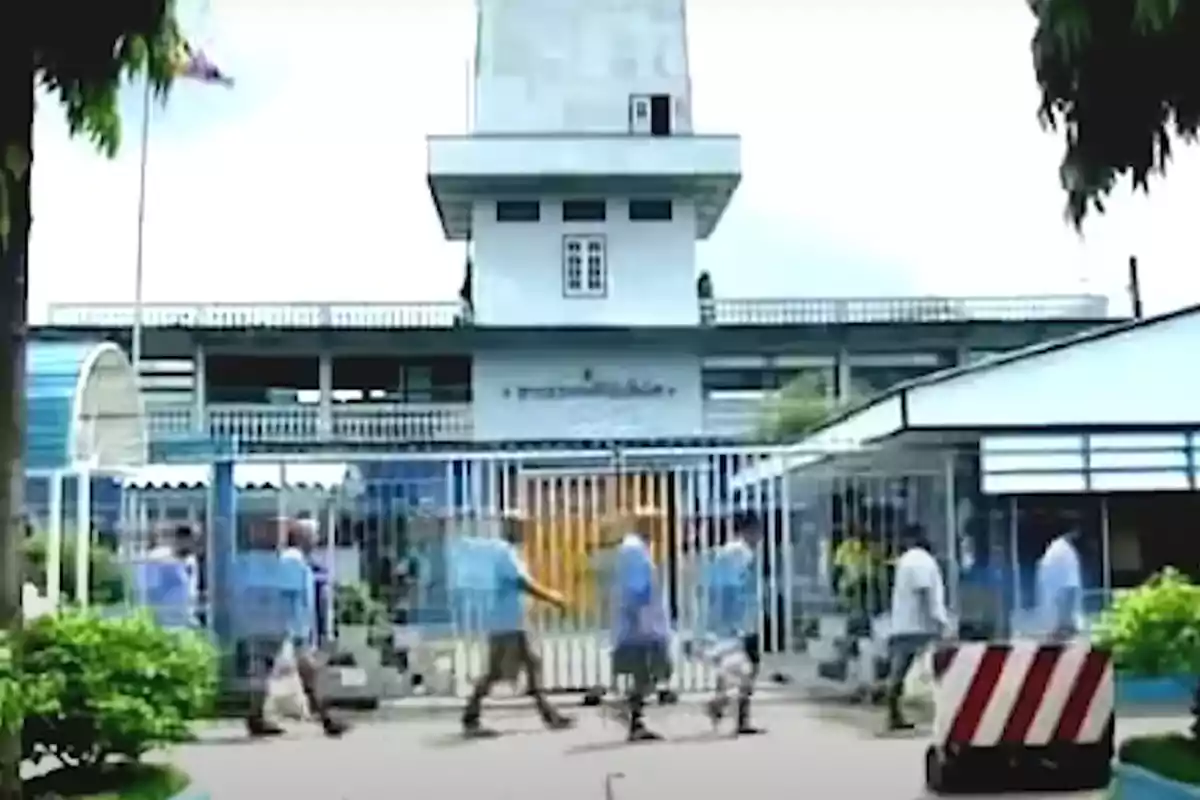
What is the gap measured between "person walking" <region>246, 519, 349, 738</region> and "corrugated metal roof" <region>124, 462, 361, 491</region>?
0.62 m

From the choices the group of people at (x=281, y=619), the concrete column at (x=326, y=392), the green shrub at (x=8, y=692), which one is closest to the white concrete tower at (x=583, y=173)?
the concrete column at (x=326, y=392)

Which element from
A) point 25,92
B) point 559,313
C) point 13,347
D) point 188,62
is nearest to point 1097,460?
point 188,62

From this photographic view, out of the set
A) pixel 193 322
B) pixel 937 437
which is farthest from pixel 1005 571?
pixel 193 322

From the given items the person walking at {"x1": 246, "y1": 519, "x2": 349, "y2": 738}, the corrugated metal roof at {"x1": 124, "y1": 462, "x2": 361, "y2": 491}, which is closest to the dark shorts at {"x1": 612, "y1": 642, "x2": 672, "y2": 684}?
the person walking at {"x1": 246, "y1": 519, "x2": 349, "y2": 738}

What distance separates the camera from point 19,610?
23.8 ft

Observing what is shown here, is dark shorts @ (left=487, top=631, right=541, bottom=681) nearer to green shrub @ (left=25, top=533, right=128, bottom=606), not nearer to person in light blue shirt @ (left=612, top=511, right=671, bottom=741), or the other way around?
person in light blue shirt @ (left=612, top=511, right=671, bottom=741)

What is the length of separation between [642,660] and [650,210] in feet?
95.7

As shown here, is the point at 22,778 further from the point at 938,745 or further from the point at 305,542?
the point at 305,542

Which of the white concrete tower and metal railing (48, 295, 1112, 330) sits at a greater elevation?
the white concrete tower

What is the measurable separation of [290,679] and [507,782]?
4482 mm

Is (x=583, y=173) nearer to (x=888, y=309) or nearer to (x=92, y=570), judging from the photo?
(x=888, y=309)

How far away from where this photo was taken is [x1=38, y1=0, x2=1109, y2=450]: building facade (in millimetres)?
41062

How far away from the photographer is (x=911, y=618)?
14461 millimetres

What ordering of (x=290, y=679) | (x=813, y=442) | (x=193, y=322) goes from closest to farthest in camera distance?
(x=290, y=679) < (x=813, y=442) < (x=193, y=322)
